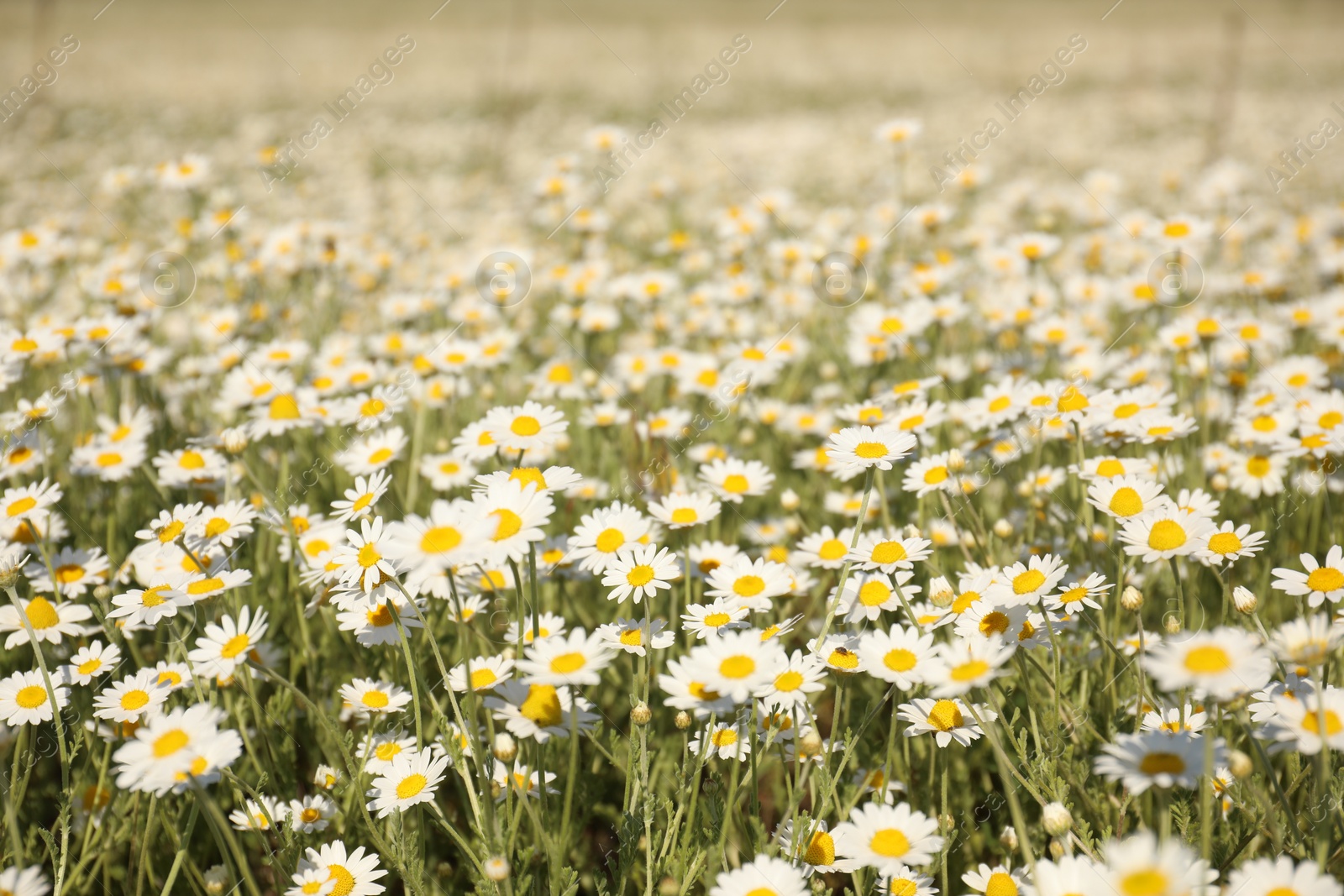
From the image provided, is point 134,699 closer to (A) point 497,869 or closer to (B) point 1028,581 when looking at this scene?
(A) point 497,869

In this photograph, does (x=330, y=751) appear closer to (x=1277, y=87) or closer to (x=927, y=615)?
(x=927, y=615)

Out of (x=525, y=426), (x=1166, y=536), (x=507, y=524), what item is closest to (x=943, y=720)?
(x=1166, y=536)

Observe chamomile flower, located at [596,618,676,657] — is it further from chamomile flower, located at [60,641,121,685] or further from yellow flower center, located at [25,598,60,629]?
yellow flower center, located at [25,598,60,629]

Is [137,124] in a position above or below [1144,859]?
above

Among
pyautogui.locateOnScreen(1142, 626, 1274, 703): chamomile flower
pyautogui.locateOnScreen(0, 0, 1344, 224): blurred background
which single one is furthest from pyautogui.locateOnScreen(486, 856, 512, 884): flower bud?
pyautogui.locateOnScreen(0, 0, 1344, 224): blurred background

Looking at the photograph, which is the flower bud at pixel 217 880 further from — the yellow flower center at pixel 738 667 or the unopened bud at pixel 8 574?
the yellow flower center at pixel 738 667

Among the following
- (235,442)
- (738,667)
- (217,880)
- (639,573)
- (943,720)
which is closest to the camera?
(738,667)

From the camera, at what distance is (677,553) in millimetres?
2350

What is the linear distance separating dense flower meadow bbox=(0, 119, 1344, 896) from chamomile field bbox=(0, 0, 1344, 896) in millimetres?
18

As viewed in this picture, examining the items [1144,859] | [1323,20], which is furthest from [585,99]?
[1323,20]

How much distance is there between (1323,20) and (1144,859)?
A: 39856 mm

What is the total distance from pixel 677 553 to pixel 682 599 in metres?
0.16

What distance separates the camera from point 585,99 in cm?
1864

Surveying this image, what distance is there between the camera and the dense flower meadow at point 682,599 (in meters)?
1.48
